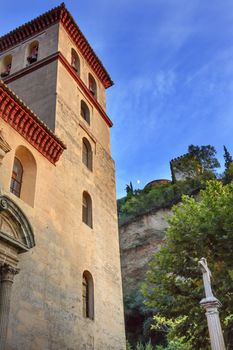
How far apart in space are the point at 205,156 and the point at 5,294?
37309 mm

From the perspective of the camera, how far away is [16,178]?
12539mm

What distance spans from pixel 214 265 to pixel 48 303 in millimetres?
7362

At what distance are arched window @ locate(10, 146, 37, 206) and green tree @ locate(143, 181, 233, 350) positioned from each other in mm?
6708

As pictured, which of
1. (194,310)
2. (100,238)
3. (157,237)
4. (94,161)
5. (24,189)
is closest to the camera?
(24,189)

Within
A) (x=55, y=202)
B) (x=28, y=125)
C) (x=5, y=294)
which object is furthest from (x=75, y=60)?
(x=5, y=294)

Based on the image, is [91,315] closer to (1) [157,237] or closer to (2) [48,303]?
(2) [48,303]

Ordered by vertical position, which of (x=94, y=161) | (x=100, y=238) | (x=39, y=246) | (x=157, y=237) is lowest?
(x=39, y=246)

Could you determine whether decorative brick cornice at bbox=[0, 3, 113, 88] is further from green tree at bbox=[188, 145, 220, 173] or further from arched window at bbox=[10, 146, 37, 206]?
green tree at bbox=[188, 145, 220, 173]

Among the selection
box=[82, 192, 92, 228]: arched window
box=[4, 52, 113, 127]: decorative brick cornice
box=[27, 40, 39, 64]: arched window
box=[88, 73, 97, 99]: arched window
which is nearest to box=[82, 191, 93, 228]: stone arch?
box=[82, 192, 92, 228]: arched window

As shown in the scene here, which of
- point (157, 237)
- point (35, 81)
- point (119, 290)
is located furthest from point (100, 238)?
point (157, 237)

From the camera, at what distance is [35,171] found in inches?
505

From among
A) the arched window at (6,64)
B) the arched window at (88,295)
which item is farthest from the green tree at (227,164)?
the arched window at (88,295)

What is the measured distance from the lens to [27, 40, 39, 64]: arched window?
19.5 m

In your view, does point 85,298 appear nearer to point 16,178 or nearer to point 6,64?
point 16,178
